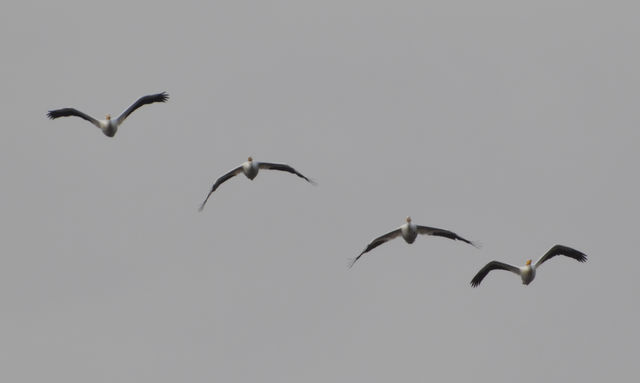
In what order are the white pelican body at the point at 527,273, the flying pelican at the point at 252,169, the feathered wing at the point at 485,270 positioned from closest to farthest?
the white pelican body at the point at 527,273 < the feathered wing at the point at 485,270 < the flying pelican at the point at 252,169

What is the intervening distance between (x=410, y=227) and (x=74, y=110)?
558 inches

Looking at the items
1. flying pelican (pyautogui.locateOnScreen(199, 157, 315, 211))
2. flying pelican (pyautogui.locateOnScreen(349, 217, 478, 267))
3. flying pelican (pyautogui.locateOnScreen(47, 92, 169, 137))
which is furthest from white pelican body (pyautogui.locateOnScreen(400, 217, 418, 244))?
flying pelican (pyautogui.locateOnScreen(47, 92, 169, 137))

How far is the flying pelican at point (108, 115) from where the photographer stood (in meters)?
51.2

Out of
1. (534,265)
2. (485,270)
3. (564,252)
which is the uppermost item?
(564,252)

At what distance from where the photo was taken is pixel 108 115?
5178cm

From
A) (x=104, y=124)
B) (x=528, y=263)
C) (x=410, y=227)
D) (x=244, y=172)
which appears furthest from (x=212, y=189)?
(x=528, y=263)

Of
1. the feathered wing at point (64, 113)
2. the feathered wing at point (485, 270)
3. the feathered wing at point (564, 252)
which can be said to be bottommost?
the feathered wing at point (485, 270)

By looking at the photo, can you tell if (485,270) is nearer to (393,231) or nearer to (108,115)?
(393,231)

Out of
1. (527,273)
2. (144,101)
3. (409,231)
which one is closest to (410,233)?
(409,231)

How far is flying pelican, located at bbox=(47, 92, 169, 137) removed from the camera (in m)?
51.2

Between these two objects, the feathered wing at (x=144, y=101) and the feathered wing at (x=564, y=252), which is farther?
the feathered wing at (x=144, y=101)

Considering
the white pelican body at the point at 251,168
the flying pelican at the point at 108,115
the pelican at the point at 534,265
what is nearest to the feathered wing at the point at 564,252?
the pelican at the point at 534,265

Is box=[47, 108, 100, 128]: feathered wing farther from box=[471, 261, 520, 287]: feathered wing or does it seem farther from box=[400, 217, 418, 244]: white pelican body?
box=[471, 261, 520, 287]: feathered wing

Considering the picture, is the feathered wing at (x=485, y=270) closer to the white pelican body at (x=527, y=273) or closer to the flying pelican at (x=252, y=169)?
the white pelican body at (x=527, y=273)
